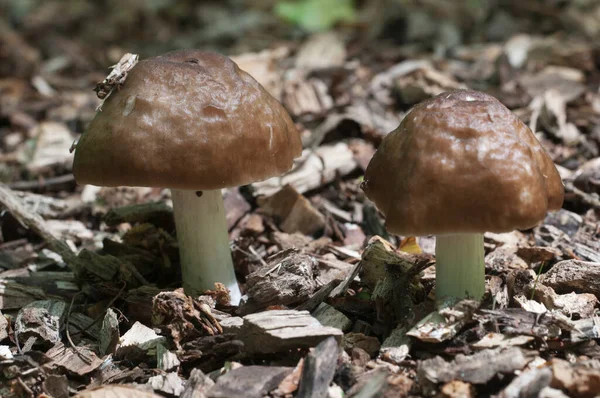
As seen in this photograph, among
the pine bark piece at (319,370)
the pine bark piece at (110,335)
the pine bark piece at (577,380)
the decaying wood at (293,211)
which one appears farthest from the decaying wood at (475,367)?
the decaying wood at (293,211)

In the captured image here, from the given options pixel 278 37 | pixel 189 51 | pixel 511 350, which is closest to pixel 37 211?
pixel 189 51

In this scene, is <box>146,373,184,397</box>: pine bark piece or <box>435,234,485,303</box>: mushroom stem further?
<box>435,234,485,303</box>: mushroom stem

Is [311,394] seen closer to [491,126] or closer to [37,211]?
[491,126]

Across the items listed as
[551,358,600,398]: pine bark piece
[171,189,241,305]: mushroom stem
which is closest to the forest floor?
[551,358,600,398]: pine bark piece

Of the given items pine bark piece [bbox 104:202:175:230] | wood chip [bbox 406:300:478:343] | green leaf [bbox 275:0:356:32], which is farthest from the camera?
green leaf [bbox 275:0:356:32]

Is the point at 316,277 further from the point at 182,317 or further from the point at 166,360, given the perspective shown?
the point at 166,360

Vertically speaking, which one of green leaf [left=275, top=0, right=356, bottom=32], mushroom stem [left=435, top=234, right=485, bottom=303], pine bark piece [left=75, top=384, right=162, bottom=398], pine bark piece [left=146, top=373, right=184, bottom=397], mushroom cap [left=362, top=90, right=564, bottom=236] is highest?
green leaf [left=275, top=0, right=356, bottom=32]

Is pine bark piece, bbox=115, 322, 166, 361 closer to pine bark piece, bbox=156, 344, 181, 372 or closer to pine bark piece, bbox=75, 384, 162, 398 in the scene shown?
pine bark piece, bbox=156, 344, 181, 372
